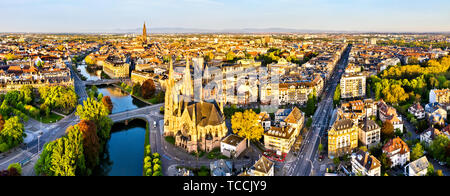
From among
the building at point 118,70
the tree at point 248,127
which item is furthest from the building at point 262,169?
the building at point 118,70

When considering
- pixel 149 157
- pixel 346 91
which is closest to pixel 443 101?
pixel 346 91

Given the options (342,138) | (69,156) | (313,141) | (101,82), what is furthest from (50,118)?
(342,138)

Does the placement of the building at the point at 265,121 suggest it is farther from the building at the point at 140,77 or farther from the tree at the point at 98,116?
the building at the point at 140,77

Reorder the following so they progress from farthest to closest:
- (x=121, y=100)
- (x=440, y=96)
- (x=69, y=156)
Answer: (x=121, y=100) < (x=440, y=96) < (x=69, y=156)

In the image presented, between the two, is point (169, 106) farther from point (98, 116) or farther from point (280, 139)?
point (280, 139)

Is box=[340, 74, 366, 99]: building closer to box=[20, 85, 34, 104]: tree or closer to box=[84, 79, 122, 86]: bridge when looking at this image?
box=[84, 79, 122, 86]: bridge
